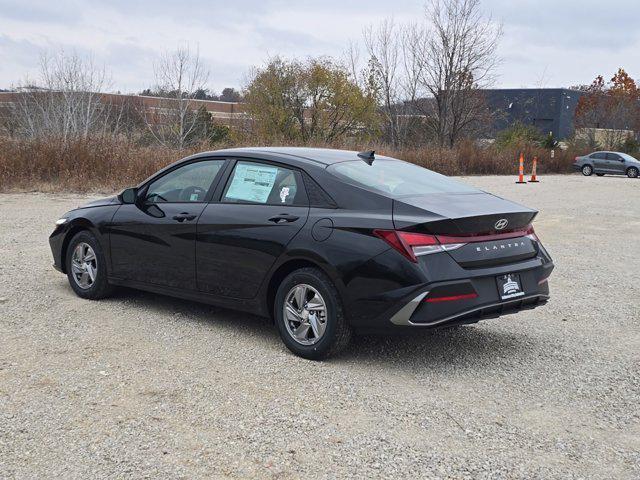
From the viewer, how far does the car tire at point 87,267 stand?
6.80m

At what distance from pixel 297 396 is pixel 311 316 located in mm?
799

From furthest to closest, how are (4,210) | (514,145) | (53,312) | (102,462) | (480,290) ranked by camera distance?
(514,145), (4,210), (53,312), (480,290), (102,462)

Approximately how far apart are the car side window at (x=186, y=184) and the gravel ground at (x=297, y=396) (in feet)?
3.48

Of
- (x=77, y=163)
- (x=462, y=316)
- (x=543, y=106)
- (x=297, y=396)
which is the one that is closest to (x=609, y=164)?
(x=77, y=163)

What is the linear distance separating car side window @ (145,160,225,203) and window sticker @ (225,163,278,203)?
26 cm

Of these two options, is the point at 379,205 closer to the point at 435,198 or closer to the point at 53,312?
the point at 435,198

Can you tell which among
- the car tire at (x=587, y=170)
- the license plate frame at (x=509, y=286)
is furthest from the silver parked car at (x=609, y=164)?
the license plate frame at (x=509, y=286)

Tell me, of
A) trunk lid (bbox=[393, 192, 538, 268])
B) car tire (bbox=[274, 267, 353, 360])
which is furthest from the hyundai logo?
car tire (bbox=[274, 267, 353, 360])

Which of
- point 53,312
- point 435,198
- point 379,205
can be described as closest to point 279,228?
point 379,205

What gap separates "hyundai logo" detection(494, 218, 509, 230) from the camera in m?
5.11

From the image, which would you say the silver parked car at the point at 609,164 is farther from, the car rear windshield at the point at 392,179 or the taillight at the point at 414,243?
the taillight at the point at 414,243

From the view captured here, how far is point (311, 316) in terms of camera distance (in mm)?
5160

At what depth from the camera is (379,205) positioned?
5.05 meters

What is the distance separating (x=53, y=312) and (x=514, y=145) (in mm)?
41152
